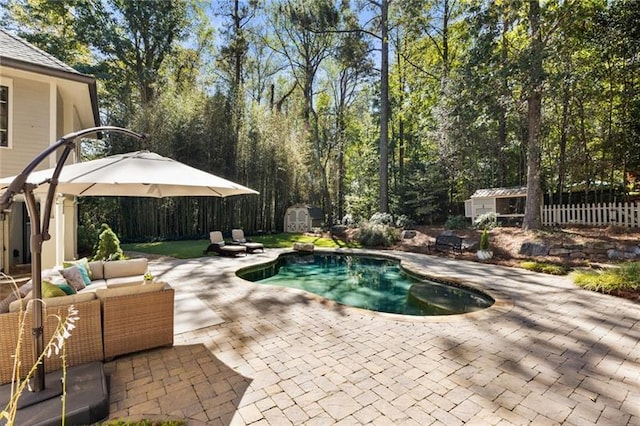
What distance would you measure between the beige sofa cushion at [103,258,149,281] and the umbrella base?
2.85 metres

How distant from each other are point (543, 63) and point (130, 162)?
10.9 m

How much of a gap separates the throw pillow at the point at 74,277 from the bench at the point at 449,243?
9365 mm

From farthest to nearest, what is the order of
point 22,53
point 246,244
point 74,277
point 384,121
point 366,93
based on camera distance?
point 366,93
point 384,121
point 246,244
point 22,53
point 74,277

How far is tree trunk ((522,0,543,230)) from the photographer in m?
8.87

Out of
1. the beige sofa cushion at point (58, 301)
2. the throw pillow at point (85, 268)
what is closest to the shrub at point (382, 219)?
the throw pillow at point (85, 268)

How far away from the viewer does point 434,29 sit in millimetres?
16047

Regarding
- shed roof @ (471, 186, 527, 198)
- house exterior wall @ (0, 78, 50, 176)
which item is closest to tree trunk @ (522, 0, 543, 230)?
shed roof @ (471, 186, 527, 198)

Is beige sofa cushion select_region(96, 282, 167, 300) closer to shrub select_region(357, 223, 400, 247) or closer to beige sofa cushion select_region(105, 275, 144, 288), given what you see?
beige sofa cushion select_region(105, 275, 144, 288)

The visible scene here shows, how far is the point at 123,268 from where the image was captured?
209 inches

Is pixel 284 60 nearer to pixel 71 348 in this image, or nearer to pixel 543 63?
pixel 543 63

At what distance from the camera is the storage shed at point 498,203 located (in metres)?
12.7

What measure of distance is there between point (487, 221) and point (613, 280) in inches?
273

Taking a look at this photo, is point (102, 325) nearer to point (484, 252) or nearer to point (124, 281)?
point (124, 281)

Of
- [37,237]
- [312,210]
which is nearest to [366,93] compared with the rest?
[312,210]
